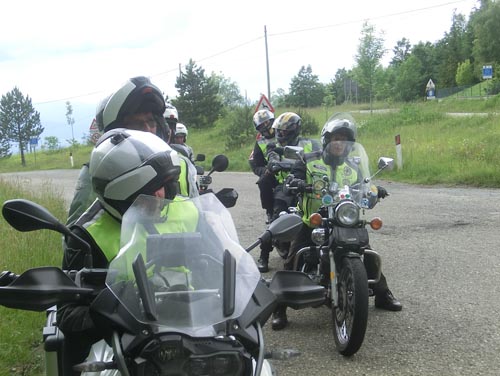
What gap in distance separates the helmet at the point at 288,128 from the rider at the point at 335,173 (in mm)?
1459

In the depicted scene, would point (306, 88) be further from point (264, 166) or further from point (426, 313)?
point (426, 313)

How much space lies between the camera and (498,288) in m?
5.39

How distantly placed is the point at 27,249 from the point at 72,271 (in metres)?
3.87

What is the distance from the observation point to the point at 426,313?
16.0 feet

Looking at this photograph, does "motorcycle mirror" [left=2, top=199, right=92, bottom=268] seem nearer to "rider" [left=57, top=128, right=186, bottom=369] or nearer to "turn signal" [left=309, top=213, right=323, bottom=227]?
"rider" [left=57, top=128, right=186, bottom=369]

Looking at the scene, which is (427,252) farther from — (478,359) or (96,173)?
(96,173)

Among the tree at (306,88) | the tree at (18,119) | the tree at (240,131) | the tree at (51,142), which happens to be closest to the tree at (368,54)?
the tree at (240,131)

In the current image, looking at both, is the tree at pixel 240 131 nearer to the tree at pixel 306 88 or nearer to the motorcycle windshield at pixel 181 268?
the motorcycle windshield at pixel 181 268

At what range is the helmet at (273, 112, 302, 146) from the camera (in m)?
6.61

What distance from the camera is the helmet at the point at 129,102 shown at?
350cm

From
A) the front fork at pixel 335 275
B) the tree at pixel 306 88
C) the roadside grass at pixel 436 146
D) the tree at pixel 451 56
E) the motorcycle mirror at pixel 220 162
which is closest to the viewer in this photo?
the front fork at pixel 335 275

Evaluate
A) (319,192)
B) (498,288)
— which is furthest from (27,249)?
(498,288)

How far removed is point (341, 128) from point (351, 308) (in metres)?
1.69

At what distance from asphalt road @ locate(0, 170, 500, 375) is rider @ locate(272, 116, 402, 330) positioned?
0.13 metres
